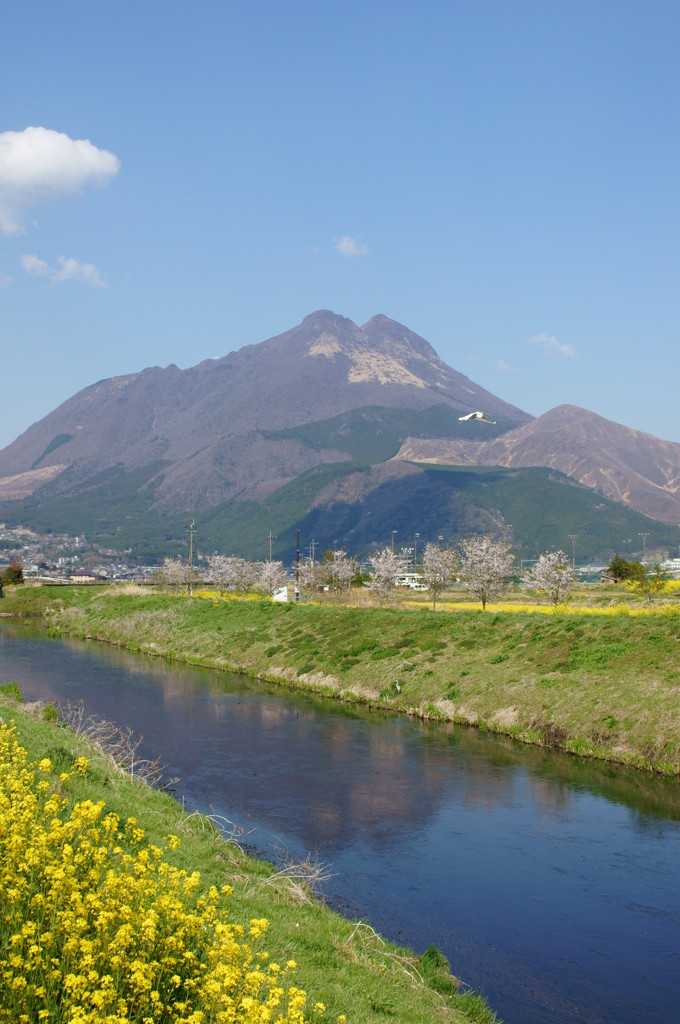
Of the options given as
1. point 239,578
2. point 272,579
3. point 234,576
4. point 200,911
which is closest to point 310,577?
point 272,579

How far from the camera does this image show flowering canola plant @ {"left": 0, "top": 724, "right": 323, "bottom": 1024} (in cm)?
647

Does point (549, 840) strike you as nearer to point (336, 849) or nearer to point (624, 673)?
point (336, 849)

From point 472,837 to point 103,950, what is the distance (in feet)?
52.6

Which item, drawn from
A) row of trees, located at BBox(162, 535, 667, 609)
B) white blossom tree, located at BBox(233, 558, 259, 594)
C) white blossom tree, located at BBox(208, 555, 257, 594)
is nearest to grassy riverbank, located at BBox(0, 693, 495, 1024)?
row of trees, located at BBox(162, 535, 667, 609)

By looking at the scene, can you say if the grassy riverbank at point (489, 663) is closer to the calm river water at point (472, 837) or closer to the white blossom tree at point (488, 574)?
Answer: the calm river water at point (472, 837)

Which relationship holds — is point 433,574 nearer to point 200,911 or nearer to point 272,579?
point 272,579

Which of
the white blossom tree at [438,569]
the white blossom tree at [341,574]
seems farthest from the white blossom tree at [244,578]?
the white blossom tree at [438,569]

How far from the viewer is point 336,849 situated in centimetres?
2050

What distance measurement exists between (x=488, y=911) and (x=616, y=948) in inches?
96.9

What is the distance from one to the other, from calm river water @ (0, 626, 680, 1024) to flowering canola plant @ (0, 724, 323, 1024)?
7867 mm

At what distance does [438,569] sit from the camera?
281 feet

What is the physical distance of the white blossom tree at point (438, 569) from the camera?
3171 inches

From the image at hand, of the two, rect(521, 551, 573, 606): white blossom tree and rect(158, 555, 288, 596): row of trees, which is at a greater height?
rect(521, 551, 573, 606): white blossom tree

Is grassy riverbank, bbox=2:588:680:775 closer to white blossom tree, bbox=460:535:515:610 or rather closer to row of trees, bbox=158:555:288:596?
white blossom tree, bbox=460:535:515:610
